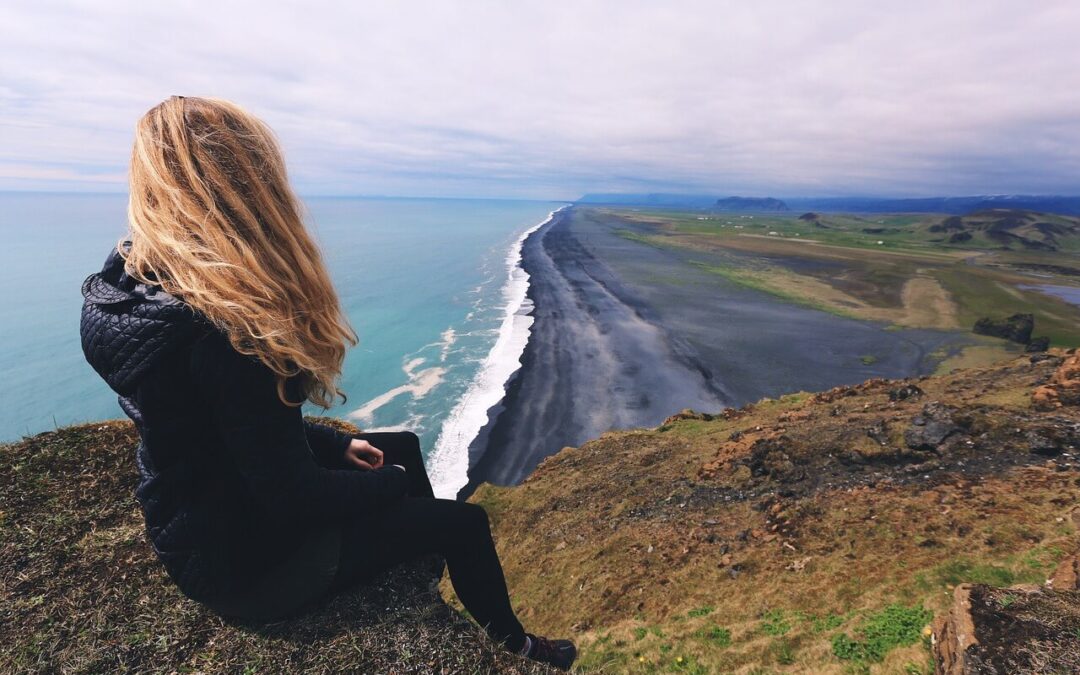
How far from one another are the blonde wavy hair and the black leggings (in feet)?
3.48

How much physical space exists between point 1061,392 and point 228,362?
1806cm

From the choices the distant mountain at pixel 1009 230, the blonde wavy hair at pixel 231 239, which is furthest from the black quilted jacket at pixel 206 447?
the distant mountain at pixel 1009 230

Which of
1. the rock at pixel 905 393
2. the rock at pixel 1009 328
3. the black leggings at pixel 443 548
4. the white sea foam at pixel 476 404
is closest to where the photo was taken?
the black leggings at pixel 443 548

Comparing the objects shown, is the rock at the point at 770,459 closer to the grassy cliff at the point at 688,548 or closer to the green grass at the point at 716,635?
the grassy cliff at the point at 688,548

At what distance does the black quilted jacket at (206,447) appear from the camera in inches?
91.9

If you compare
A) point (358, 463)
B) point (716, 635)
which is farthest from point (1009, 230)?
point (358, 463)

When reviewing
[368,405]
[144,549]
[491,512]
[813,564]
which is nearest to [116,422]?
[144,549]

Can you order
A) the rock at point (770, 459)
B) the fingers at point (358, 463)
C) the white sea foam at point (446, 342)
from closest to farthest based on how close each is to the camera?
the fingers at point (358, 463) < the rock at point (770, 459) < the white sea foam at point (446, 342)

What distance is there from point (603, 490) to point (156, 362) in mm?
12516

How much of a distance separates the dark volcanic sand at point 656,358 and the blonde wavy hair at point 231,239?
16.8 meters

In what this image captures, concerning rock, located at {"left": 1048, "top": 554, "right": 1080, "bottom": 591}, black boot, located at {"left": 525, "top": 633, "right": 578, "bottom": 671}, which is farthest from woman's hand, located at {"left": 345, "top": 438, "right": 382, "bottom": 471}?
rock, located at {"left": 1048, "top": 554, "right": 1080, "bottom": 591}

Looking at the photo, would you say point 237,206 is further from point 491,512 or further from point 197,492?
point 491,512

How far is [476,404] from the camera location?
85.8ft

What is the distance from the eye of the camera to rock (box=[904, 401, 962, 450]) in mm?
11906
